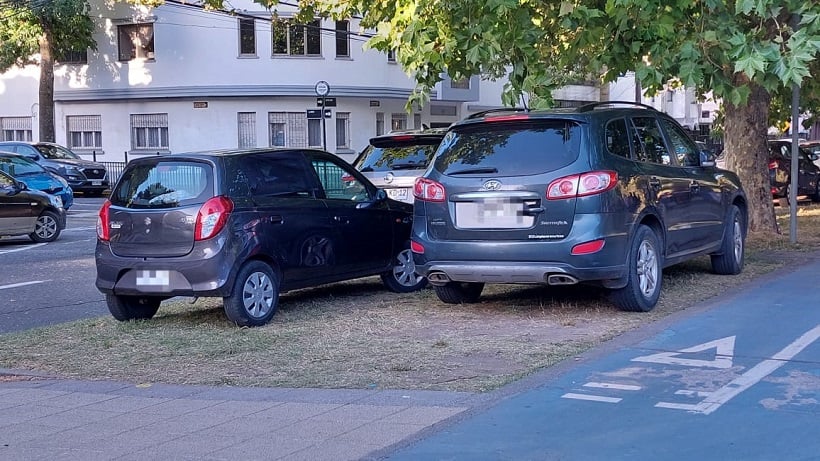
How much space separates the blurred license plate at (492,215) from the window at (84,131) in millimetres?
30747

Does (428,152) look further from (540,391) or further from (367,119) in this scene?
(367,119)

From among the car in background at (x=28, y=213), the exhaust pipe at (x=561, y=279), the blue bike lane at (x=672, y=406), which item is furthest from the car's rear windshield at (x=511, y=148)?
the car in background at (x=28, y=213)

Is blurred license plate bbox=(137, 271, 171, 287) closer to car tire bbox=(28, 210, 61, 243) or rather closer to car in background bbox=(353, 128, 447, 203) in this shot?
car in background bbox=(353, 128, 447, 203)

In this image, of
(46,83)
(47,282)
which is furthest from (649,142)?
(46,83)

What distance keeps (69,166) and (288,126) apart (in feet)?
24.1

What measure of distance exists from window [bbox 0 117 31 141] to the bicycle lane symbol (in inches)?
1410

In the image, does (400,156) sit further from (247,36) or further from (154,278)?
(247,36)

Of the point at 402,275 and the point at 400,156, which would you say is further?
the point at 400,156

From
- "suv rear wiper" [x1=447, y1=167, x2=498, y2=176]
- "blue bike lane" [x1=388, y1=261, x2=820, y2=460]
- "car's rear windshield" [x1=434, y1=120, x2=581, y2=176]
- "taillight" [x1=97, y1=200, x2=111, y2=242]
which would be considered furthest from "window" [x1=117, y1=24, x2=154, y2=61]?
"blue bike lane" [x1=388, y1=261, x2=820, y2=460]

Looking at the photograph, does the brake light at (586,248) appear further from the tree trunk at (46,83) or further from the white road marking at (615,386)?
the tree trunk at (46,83)

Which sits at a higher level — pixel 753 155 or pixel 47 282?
pixel 753 155

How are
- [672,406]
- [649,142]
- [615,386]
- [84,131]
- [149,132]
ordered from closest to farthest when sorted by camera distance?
[672,406]
[615,386]
[649,142]
[149,132]
[84,131]

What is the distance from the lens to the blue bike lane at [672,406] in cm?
545

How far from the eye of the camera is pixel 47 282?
12.9 m
